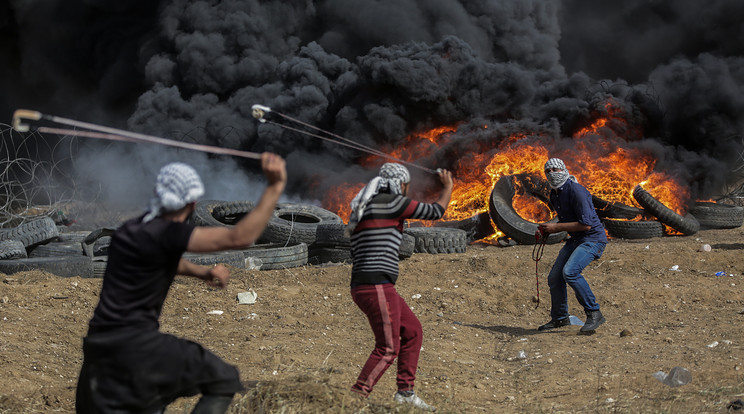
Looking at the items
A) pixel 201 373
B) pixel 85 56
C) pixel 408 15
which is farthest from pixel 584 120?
pixel 85 56

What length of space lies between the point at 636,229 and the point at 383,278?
12.7m

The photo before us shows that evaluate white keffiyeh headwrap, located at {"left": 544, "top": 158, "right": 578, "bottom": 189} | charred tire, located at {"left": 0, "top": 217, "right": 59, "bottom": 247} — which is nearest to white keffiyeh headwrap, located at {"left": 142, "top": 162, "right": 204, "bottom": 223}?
white keffiyeh headwrap, located at {"left": 544, "top": 158, "right": 578, "bottom": 189}

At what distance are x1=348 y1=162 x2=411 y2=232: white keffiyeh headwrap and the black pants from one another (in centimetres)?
173

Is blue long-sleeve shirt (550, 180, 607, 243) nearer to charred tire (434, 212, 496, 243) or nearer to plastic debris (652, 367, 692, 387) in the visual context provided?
plastic debris (652, 367, 692, 387)

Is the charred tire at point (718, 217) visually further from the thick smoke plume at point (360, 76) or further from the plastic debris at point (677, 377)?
the plastic debris at point (677, 377)

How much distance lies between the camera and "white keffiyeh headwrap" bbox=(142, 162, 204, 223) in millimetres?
3012

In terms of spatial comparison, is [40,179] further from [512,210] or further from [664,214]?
[664,214]

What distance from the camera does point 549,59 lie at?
25719mm

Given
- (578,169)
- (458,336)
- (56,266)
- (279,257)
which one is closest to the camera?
(458,336)

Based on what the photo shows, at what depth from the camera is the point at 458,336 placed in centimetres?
762

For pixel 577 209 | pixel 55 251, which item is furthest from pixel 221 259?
pixel 577 209

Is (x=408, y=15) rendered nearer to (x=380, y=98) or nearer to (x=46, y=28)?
(x=380, y=98)

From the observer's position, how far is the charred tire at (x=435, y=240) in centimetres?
1312

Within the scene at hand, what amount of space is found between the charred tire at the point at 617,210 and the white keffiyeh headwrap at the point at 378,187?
41.9 ft
